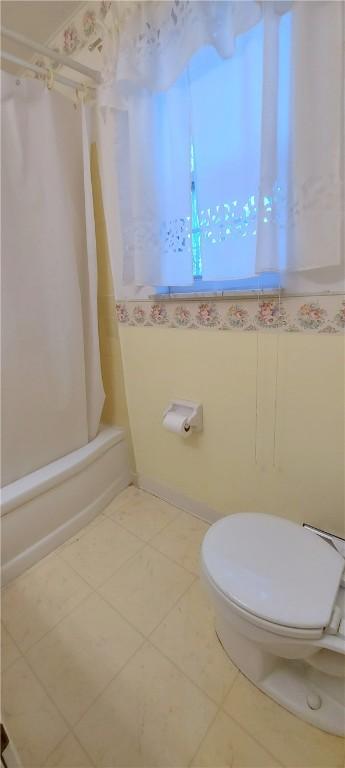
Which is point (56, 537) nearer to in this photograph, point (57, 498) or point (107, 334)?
point (57, 498)

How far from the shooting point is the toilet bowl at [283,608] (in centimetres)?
72

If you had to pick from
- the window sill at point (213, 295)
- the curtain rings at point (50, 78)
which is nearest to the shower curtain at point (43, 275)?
the curtain rings at point (50, 78)

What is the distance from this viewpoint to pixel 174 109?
3.20ft

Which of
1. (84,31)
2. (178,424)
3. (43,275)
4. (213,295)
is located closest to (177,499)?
(178,424)

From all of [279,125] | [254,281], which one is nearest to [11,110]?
[279,125]

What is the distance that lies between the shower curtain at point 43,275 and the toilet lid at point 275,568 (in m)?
0.90

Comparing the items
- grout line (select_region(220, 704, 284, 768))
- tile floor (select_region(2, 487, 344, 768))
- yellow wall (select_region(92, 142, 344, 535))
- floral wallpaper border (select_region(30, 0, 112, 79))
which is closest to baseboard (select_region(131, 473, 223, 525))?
yellow wall (select_region(92, 142, 344, 535))

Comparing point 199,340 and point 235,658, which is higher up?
point 199,340

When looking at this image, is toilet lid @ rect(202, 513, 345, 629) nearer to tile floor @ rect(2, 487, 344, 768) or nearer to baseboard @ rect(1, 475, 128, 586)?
tile floor @ rect(2, 487, 344, 768)

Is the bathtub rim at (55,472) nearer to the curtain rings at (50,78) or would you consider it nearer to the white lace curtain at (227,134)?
the white lace curtain at (227,134)

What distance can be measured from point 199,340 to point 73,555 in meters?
1.11

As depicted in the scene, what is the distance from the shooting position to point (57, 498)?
1.42 metres

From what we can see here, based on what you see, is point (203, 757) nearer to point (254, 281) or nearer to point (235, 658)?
point (235, 658)

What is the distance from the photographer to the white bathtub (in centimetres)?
128
